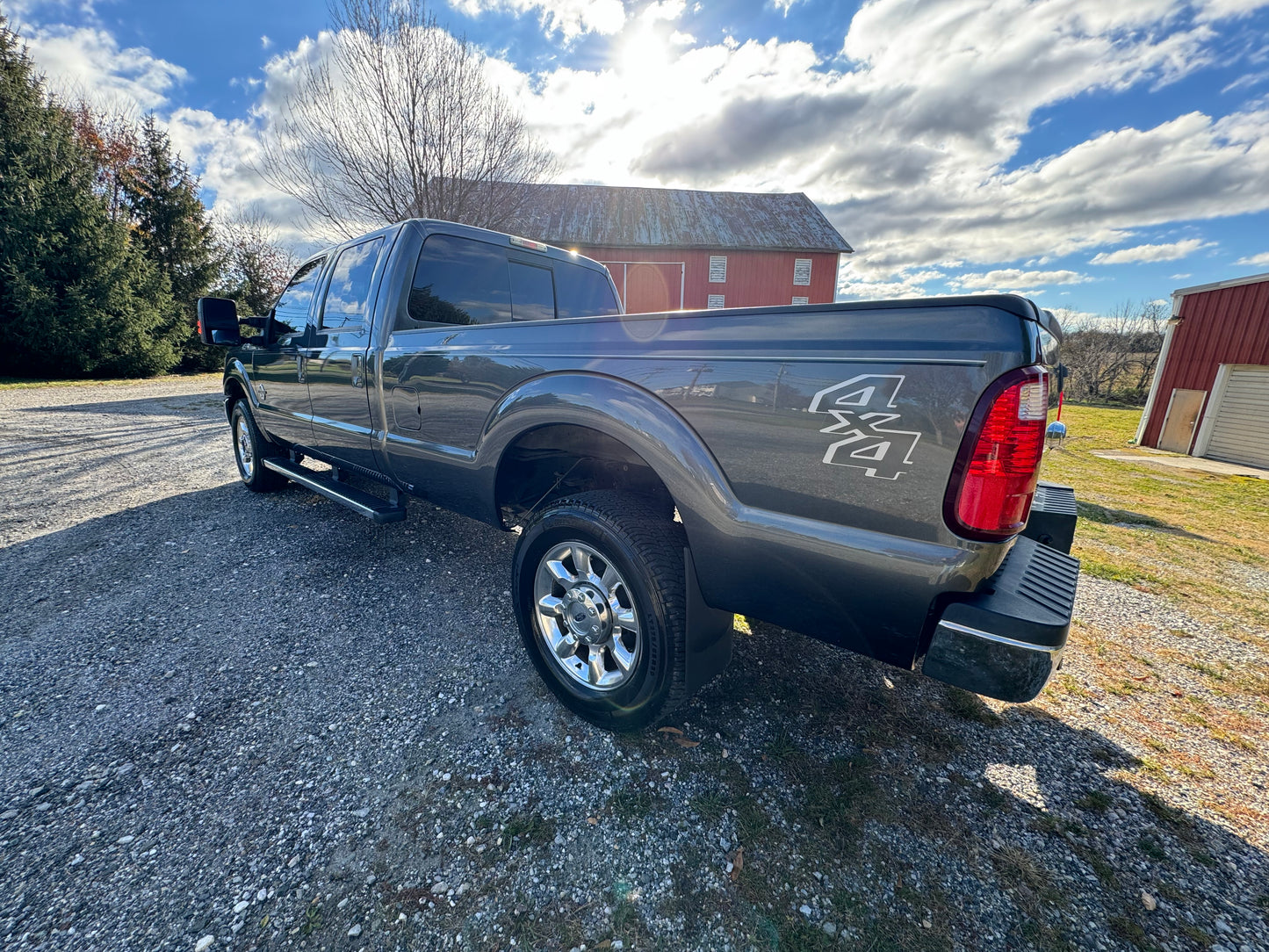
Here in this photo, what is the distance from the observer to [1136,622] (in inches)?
128

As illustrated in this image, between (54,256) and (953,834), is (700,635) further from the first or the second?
(54,256)

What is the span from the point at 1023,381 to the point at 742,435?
29.2 inches

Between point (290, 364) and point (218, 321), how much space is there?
2.17ft

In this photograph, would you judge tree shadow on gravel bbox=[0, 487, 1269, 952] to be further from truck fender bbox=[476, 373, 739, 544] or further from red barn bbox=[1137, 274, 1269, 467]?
red barn bbox=[1137, 274, 1269, 467]

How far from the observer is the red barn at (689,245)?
77.6 ft

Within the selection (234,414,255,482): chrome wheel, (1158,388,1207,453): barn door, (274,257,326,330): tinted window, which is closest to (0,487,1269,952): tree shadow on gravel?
(274,257,326,330): tinted window

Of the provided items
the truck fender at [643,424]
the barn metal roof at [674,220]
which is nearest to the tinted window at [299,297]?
the truck fender at [643,424]

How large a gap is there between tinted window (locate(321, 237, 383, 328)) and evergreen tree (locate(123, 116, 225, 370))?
2197 cm

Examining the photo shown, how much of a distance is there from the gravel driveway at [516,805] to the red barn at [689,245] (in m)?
22.9

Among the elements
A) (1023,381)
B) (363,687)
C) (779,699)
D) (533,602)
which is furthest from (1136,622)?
(363,687)

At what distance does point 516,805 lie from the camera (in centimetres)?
183

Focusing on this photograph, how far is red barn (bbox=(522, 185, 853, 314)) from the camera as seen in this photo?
23.7 meters

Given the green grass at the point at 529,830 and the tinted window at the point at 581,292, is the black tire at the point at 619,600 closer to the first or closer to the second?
the green grass at the point at 529,830

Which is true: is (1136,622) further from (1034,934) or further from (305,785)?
(305,785)
